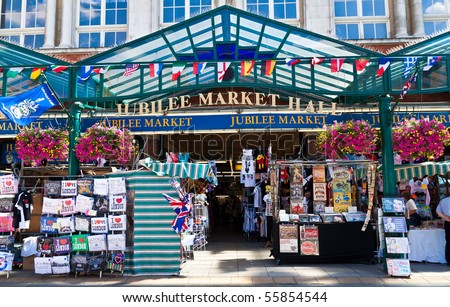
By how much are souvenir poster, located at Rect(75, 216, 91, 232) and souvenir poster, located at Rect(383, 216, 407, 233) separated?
588 cm

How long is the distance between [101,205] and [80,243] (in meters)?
0.83

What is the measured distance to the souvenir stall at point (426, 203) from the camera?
30.6 feet

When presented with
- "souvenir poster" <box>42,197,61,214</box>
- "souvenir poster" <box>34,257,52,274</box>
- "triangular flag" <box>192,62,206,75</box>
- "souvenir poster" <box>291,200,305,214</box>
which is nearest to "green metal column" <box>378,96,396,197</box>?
"souvenir poster" <box>291,200,305,214</box>

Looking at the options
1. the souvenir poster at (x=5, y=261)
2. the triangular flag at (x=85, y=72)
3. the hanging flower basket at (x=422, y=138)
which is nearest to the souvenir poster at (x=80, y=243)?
the souvenir poster at (x=5, y=261)

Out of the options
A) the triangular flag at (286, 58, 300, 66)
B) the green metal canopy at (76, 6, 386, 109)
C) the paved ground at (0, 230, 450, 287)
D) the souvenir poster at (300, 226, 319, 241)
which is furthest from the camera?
the souvenir poster at (300, 226, 319, 241)

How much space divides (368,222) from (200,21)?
19.3ft

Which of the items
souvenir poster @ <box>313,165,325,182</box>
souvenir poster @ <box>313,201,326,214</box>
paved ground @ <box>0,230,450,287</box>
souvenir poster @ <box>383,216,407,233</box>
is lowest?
paved ground @ <box>0,230,450,287</box>

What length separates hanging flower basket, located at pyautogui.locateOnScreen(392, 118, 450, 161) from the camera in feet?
25.4

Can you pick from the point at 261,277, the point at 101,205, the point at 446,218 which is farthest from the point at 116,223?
the point at 446,218

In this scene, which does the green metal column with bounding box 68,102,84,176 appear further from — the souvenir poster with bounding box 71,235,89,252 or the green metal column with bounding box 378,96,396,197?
the green metal column with bounding box 378,96,396,197

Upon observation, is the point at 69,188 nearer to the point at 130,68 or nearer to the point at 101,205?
the point at 101,205

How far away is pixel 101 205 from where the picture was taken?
809 centimetres

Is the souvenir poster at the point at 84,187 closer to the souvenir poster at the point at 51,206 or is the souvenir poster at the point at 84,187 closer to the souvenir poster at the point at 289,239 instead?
the souvenir poster at the point at 51,206
